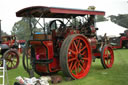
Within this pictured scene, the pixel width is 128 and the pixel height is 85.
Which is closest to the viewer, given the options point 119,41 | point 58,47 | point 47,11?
point 47,11

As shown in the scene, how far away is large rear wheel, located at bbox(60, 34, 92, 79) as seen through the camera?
4310 mm

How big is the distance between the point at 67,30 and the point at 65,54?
108 centimetres

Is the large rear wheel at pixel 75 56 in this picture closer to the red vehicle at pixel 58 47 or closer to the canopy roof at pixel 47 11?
the red vehicle at pixel 58 47

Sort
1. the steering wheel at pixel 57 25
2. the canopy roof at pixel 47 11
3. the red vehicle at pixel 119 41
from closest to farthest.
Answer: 1. the canopy roof at pixel 47 11
2. the steering wheel at pixel 57 25
3. the red vehicle at pixel 119 41

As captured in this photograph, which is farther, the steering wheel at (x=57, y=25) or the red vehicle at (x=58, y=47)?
the steering wheel at (x=57, y=25)

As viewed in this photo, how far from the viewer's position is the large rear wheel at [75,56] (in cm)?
431

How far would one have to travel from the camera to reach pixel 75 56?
188 inches

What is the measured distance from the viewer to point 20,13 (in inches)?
200

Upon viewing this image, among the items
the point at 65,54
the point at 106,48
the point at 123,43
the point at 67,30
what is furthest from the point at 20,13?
the point at 123,43

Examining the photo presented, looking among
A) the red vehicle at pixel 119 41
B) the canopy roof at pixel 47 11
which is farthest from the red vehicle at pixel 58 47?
the red vehicle at pixel 119 41

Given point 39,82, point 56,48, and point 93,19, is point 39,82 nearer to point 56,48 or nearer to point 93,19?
point 56,48

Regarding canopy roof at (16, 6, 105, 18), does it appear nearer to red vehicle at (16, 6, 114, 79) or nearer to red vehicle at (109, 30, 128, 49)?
red vehicle at (16, 6, 114, 79)

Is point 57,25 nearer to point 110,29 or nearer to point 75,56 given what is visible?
point 75,56

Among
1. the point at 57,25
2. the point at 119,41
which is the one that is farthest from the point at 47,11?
the point at 119,41
